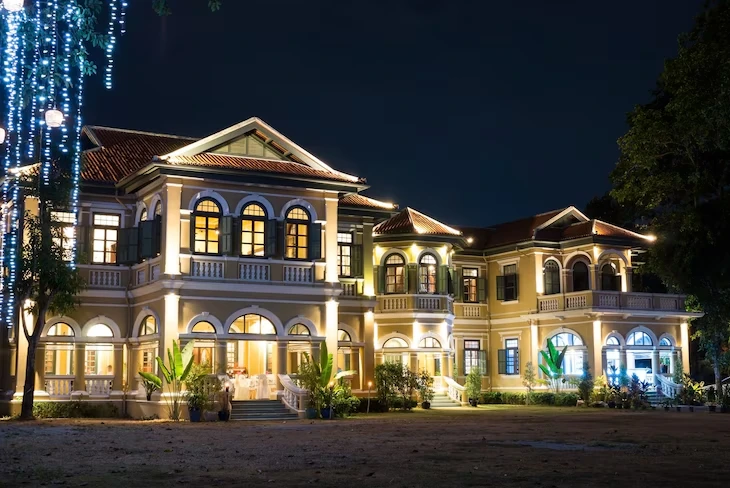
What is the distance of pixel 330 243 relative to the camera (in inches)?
1096

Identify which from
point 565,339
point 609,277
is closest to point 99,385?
point 565,339

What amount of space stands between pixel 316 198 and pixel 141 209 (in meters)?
5.18

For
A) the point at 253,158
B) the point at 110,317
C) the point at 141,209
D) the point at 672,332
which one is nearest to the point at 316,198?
the point at 253,158

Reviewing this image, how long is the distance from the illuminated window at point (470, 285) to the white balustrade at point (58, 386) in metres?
17.5

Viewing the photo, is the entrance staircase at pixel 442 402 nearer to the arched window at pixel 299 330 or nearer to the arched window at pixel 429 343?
the arched window at pixel 429 343

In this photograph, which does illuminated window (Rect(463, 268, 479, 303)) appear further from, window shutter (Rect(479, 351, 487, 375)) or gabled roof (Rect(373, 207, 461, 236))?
gabled roof (Rect(373, 207, 461, 236))

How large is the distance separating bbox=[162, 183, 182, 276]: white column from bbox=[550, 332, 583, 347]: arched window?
1729 cm

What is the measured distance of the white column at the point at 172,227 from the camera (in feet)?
83.9

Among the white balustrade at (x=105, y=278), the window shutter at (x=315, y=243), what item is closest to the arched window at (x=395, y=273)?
the window shutter at (x=315, y=243)

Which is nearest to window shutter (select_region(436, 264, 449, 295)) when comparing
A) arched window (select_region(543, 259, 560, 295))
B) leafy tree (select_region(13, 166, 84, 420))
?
arched window (select_region(543, 259, 560, 295))

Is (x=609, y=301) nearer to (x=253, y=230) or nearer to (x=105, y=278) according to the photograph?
(x=253, y=230)

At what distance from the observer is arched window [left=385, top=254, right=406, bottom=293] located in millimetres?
33688

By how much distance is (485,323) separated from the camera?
3950 centimetres

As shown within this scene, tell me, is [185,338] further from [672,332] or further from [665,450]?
[672,332]
